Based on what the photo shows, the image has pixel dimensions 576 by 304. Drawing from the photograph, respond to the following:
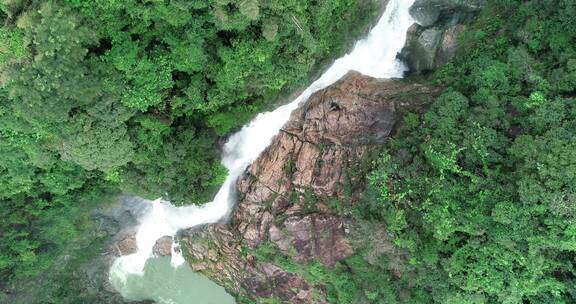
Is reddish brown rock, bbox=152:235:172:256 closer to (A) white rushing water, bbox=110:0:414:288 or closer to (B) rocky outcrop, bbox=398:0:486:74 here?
(A) white rushing water, bbox=110:0:414:288

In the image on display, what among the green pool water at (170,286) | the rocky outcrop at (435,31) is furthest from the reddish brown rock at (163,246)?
the rocky outcrop at (435,31)

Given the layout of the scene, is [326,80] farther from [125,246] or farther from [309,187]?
[125,246]

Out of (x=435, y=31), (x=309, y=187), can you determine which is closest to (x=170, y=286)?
(x=309, y=187)

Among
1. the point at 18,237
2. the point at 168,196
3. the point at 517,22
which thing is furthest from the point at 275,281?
the point at 517,22

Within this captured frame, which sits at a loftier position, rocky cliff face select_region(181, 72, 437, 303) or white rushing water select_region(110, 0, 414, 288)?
white rushing water select_region(110, 0, 414, 288)

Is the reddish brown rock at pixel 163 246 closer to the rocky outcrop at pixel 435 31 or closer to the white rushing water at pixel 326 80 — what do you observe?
the white rushing water at pixel 326 80

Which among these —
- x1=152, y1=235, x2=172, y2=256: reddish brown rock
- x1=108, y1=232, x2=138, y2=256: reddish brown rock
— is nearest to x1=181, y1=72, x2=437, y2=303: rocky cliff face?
x1=152, y1=235, x2=172, y2=256: reddish brown rock

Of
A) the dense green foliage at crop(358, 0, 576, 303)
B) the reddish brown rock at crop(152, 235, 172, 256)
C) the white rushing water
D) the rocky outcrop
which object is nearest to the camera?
the dense green foliage at crop(358, 0, 576, 303)
